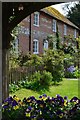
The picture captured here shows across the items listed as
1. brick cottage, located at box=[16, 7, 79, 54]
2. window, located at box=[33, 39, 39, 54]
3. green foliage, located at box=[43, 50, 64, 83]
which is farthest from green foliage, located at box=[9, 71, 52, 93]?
window, located at box=[33, 39, 39, 54]

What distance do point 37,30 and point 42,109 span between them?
16714mm

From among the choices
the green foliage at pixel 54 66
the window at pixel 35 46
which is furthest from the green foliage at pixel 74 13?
the green foliage at pixel 54 66

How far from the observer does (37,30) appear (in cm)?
2095

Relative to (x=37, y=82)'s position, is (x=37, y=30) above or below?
above

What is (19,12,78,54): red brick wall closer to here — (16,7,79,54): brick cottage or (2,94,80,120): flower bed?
(16,7,79,54): brick cottage

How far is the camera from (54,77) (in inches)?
496

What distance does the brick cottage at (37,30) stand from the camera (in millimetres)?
18203

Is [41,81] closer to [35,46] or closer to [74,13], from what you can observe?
[35,46]

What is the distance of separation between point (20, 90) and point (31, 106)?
528 cm

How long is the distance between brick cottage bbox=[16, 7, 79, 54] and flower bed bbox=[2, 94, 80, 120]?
1106 centimetres

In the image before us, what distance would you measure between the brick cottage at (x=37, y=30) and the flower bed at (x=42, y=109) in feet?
36.3

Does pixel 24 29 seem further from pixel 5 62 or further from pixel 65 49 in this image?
pixel 5 62

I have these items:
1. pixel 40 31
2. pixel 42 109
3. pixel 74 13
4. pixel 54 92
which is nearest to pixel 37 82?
pixel 54 92

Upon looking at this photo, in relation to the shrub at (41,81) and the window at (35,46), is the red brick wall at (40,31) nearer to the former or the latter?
the window at (35,46)
